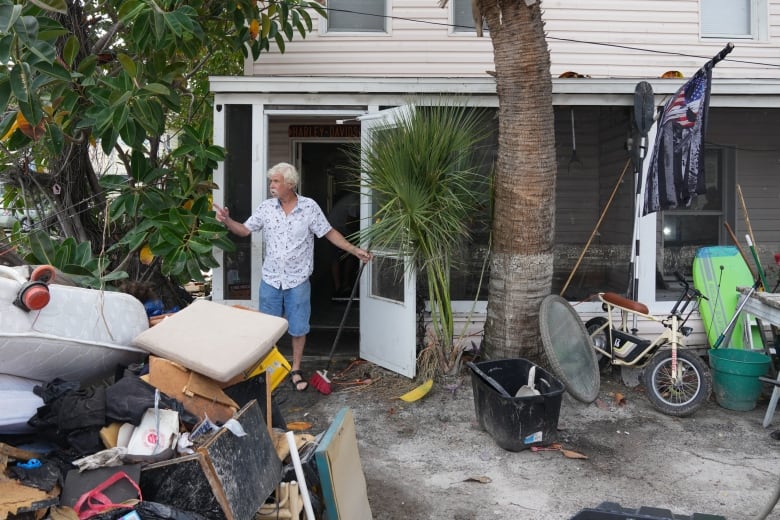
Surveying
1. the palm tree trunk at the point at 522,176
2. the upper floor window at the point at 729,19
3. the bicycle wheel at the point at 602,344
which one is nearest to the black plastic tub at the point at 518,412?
the palm tree trunk at the point at 522,176

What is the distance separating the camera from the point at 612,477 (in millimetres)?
3959

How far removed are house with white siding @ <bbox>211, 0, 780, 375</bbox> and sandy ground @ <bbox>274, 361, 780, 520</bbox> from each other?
2.79 feet

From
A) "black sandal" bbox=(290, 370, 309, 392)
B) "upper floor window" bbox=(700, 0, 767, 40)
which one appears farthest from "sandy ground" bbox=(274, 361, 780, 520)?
"upper floor window" bbox=(700, 0, 767, 40)

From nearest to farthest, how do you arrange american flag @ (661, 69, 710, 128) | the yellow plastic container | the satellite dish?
the yellow plastic container
the satellite dish
american flag @ (661, 69, 710, 128)

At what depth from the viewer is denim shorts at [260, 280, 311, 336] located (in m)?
5.35

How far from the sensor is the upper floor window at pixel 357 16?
7.96 meters

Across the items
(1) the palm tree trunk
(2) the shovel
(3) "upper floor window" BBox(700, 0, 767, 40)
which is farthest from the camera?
(3) "upper floor window" BBox(700, 0, 767, 40)

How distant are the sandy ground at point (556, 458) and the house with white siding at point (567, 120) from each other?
850mm

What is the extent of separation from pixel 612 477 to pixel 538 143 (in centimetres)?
255

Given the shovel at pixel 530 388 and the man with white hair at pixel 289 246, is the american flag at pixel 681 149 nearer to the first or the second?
the shovel at pixel 530 388

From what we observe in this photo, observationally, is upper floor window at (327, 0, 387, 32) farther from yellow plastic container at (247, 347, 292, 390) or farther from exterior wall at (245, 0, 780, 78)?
yellow plastic container at (247, 347, 292, 390)

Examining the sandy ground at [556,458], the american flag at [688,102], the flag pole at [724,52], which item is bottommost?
the sandy ground at [556,458]

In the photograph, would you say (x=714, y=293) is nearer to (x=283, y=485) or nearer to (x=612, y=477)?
(x=612, y=477)

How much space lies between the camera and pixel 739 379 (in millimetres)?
5109
